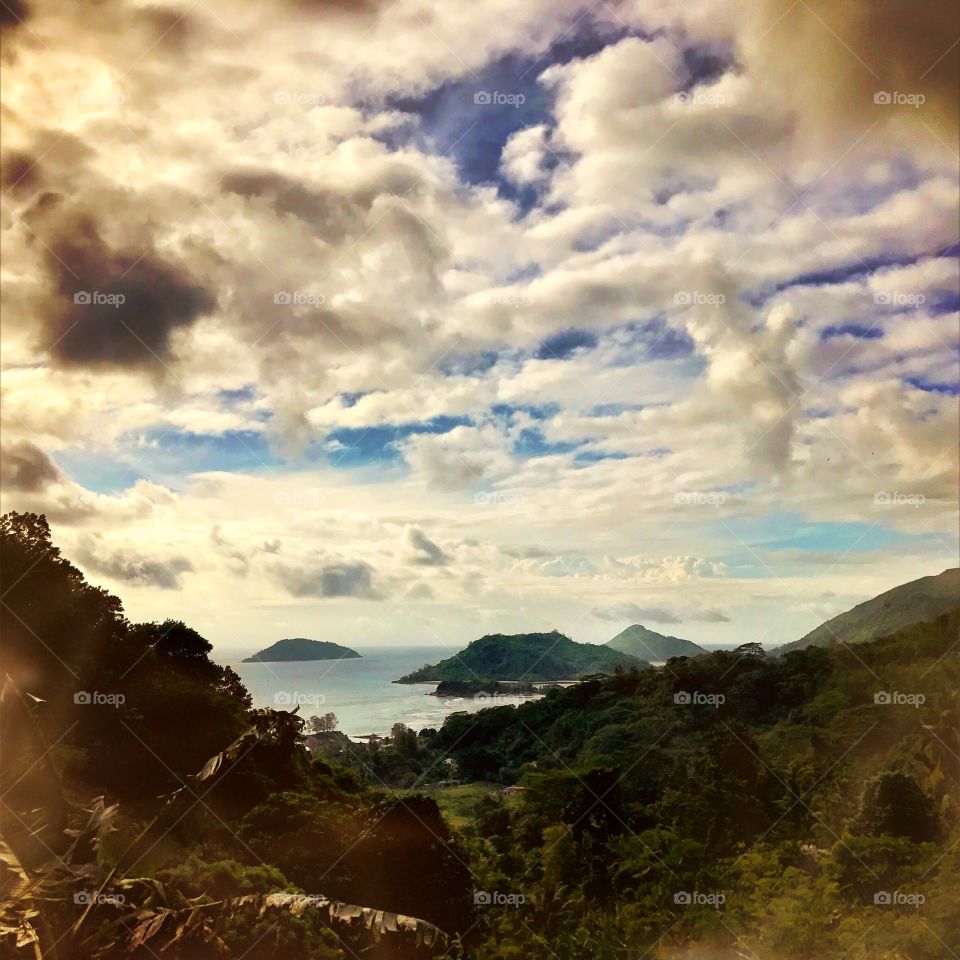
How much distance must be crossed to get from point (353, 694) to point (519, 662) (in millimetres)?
6854

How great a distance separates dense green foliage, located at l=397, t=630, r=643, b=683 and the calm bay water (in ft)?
6.07

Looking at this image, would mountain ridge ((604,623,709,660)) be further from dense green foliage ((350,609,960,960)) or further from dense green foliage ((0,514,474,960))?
dense green foliage ((0,514,474,960))

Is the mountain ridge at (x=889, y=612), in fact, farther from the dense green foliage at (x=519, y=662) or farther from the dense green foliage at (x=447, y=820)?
the dense green foliage at (x=519, y=662)

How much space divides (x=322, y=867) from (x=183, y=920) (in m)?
2.29

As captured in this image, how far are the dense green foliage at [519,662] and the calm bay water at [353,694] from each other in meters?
1.85

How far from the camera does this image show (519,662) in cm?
1900

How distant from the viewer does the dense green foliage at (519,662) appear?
18625 mm

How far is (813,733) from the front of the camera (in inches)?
494

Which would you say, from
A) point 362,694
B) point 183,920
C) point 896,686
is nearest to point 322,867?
point 183,920

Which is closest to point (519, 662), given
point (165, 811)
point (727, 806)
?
point (727, 806)

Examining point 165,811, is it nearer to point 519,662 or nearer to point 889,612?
point 519,662

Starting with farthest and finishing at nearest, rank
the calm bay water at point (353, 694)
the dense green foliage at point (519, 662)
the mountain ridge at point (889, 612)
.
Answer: the dense green foliage at point (519, 662)
the mountain ridge at point (889, 612)
the calm bay water at point (353, 694)

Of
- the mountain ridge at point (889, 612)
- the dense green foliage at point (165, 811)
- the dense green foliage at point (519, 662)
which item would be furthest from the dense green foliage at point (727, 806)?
the dense green foliage at point (519, 662)

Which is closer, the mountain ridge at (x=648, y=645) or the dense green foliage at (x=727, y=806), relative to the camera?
the dense green foliage at (x=727, y=806)
